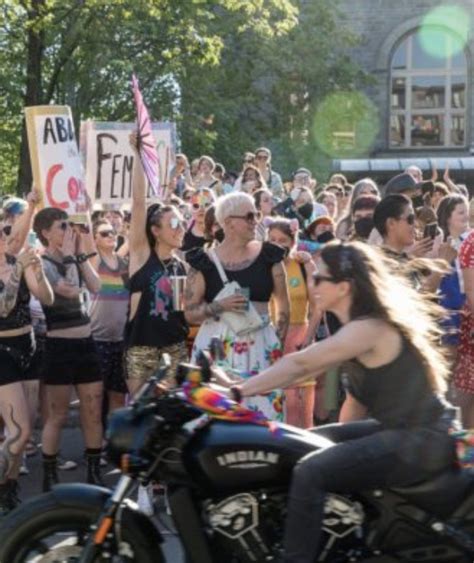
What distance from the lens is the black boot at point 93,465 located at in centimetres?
781

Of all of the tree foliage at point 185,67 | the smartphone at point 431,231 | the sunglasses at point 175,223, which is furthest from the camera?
the tree foliage at point 185,67

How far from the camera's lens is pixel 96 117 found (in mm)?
26359

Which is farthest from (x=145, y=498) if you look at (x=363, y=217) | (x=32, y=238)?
(x=363, y=217)

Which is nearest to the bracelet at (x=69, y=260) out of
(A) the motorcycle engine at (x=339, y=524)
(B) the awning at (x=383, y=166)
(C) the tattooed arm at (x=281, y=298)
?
(C) the tattooed arm at (x=281, y=298)

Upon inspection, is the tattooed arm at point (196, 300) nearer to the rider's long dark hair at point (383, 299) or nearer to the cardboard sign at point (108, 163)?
the rider's long dark hair at point (383, 299)

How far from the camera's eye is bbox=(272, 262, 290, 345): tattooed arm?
7.05 meters

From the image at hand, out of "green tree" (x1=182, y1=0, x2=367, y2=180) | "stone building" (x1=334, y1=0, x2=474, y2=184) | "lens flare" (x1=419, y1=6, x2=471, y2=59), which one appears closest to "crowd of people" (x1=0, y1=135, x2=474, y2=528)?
"green tree" (x1=182, y1=0, x2=367, y2=180)

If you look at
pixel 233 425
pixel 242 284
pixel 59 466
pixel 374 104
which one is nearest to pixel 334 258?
pixel 233 425

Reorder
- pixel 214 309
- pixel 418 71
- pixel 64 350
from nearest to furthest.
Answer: pixel 214 309 < pixel 64 350 < pixel 418 71

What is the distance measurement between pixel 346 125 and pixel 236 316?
31.3 meters

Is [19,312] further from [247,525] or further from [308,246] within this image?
[247,525]

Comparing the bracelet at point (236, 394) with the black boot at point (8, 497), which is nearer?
the bracelet at point (236, 394)

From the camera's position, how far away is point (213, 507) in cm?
459

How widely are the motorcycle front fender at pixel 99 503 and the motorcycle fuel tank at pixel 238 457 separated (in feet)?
0.86
